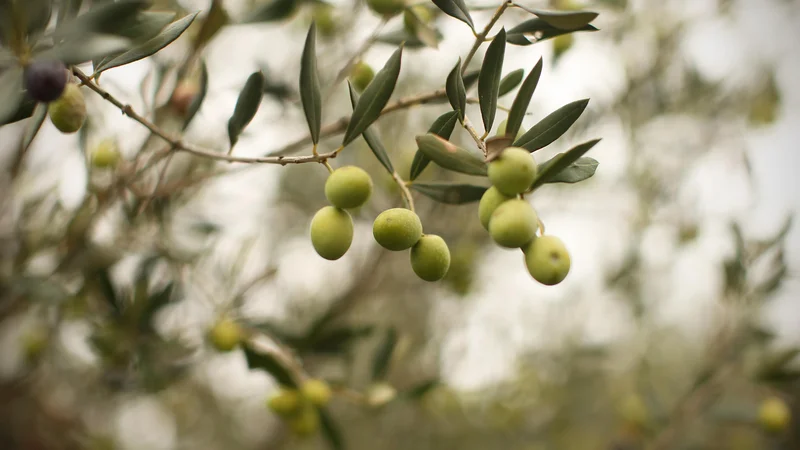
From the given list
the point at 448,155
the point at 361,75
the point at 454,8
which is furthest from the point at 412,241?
the point at 361,75

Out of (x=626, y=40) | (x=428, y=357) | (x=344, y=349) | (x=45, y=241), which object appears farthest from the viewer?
(x=428, y=357)

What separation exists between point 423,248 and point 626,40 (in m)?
2.64

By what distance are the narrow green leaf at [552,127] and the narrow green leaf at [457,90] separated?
106mm

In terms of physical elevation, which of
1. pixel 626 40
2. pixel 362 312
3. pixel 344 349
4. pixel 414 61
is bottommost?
pixel 344 349

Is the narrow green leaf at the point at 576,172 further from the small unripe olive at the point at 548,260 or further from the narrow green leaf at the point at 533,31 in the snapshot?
the narrow green leaf at the point at 533,31

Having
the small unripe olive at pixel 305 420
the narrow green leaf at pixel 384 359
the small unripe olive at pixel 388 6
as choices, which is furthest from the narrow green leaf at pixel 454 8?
the small unripe olive at pixel 305 420

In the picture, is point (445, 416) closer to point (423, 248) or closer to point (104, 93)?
point (423, 248)

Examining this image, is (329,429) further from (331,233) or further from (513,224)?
(513,224)

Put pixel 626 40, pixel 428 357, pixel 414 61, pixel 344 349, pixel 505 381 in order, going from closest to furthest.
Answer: pixel 344 349
pixel 626 40
pixel 414 61
pixel 505 381
pixel 428 357

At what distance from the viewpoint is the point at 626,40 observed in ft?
9.49

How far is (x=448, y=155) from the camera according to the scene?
2.56 feet

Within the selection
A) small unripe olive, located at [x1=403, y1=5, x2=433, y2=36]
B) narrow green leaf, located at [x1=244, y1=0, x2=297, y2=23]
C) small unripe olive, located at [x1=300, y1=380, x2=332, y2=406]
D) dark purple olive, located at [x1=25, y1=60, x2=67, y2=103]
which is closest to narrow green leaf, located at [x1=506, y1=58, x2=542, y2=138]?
small unripe olive, located at [x1=403, y1=5, x2=433, y2=36]

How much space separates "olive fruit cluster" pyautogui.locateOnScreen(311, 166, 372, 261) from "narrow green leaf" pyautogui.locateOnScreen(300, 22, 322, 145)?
11 centimetres

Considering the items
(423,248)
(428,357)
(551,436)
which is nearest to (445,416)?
(428,357)
